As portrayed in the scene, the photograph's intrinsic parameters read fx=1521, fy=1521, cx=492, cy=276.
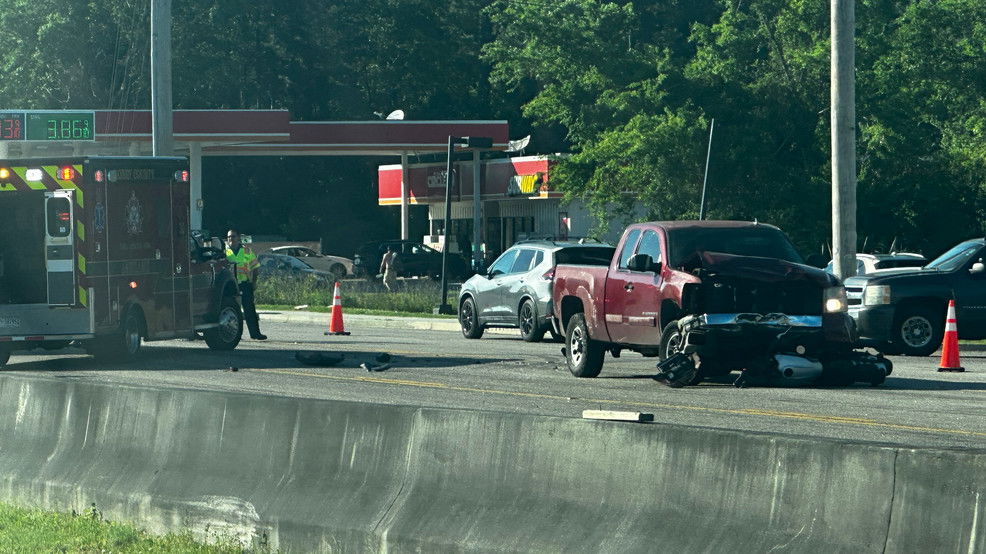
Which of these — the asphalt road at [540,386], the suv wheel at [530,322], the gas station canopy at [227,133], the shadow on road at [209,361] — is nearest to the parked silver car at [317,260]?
the gas station canopy at [227,133]

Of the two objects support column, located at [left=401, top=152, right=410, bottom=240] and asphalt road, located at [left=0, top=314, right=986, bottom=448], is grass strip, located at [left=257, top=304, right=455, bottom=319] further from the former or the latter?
support column, located at [left=401, top=152, right=410, bottom=240]

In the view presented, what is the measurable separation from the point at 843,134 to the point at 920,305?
3635mm

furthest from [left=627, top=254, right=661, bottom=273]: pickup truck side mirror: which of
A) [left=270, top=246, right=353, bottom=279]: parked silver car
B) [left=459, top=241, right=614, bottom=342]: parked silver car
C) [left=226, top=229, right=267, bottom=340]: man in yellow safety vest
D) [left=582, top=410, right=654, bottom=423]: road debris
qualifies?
[left=270, top=246, right=353, bottom=279]: parked silver car

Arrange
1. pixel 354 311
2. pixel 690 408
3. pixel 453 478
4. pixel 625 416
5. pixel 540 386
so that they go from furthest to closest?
pixel 354 311 → pixel 540 386 → pixel 690 408 → pixel 453 478 → pixel 625 416

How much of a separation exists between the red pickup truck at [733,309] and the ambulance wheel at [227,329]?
7.78m

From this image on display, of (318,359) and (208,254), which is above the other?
(208,254)

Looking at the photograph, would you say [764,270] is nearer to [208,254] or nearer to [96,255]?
[96,255]

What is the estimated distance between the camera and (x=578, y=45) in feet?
173

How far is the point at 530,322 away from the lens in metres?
24.9

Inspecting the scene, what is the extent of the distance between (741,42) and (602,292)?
3285 centimetres

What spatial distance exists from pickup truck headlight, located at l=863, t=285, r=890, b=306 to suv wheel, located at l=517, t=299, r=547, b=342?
17.2 ft

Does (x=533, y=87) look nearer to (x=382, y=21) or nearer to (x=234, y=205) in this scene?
(x=382, y=21)

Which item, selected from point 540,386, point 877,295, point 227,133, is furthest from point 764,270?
point 227,133

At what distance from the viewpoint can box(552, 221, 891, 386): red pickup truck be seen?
15.5m
